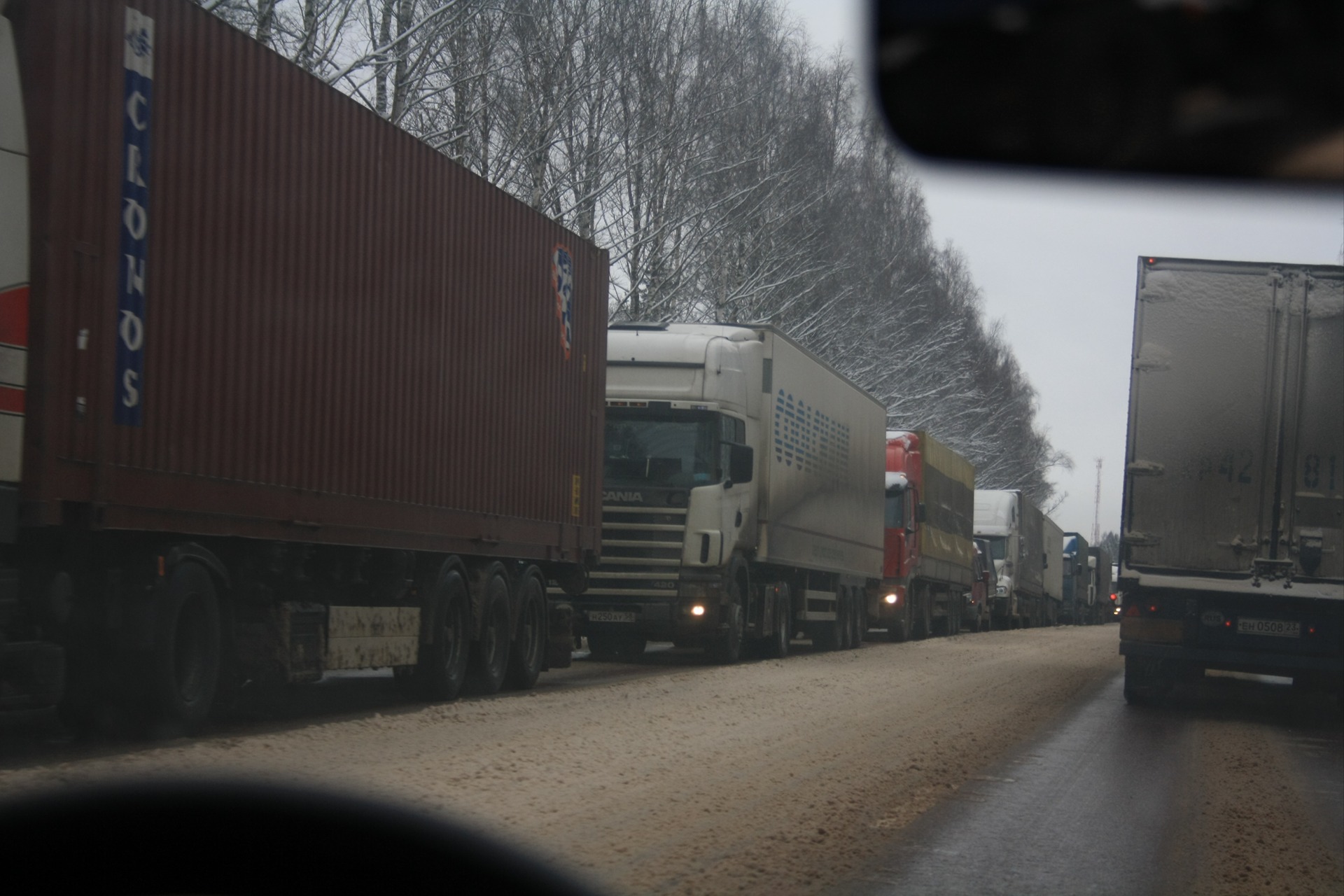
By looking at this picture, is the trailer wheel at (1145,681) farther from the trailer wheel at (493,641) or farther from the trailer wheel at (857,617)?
the trailer wheel at (857,617)

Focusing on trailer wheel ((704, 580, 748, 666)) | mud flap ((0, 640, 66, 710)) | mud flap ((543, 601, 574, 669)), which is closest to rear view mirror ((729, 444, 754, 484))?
trailer wheel ((704, 580, 748, 666))

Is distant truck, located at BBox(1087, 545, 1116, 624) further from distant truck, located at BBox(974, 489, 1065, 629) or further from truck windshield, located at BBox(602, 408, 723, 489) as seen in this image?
truck windshield, located at BBox(602, 408, 723, 489)

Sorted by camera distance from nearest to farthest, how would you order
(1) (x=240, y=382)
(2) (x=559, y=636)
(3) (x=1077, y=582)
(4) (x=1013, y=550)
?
(1) (x=240, y=382) < (2) (x=559, y=636) < (4) (x=1013, y=550) < (3) (x=1077, y=582)

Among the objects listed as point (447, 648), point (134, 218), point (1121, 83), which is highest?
point (1121, 83)

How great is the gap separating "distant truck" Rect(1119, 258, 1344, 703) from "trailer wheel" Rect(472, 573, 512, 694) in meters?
5.28

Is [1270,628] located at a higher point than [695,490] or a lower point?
lower

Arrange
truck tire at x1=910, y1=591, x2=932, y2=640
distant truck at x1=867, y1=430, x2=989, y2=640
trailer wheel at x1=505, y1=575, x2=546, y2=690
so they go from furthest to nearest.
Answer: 1. truck tire at x1=910, y1=591, x2=932, y2=640
2. distant truck at x1=867, y1=430, x2=989, y2=640
3. trailer wheel at x1=505, y1=575, x2=546, y2=690

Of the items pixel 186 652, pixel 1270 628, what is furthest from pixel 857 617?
pixel 186 652

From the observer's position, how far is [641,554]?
17.8m

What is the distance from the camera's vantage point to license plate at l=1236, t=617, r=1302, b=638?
13500 mm

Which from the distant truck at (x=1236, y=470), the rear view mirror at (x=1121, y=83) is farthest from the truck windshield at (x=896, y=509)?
the rear view mirror at (x=1121, y=83)

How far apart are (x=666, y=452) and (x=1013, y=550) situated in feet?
90.6

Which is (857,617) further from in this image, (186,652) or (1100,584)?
(1100,584)

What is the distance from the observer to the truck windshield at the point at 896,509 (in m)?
29.7
